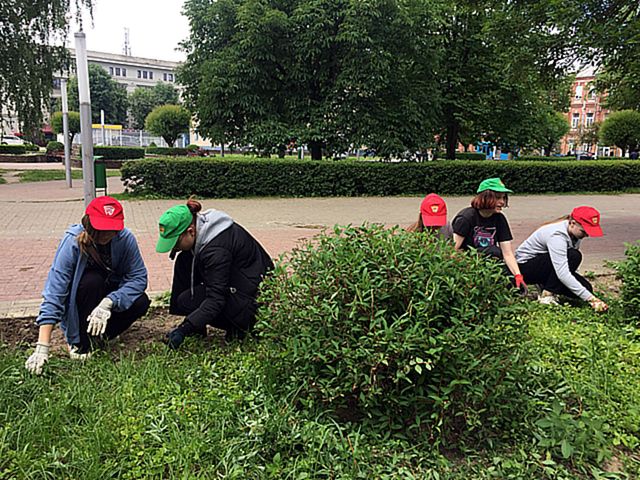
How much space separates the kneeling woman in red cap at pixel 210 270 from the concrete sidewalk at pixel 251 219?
65.4 inches

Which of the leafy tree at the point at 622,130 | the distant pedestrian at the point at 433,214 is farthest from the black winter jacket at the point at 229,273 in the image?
the leafy tree at the point at 622,130

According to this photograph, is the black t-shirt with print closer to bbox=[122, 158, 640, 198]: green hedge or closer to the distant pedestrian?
the distant pedestrian

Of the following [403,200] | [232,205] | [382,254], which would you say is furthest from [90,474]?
[403,200]

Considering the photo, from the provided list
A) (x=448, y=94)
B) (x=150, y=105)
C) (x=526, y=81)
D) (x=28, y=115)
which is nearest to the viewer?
(x=526, y=81)

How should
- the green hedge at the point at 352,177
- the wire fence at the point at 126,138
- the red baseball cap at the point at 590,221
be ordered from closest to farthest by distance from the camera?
the red baseball cap at the point at 590,221, the green hedge at the point at 352,177, the wire fence at the point at 126,138

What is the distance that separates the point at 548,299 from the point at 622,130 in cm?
3654

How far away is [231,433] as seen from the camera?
2.49 meters

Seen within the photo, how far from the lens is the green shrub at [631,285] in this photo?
13.4ft

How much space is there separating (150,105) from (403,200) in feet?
203

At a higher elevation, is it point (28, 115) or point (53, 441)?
point (28, 115)

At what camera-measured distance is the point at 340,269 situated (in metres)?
2.55

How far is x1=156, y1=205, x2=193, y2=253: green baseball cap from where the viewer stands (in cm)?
331

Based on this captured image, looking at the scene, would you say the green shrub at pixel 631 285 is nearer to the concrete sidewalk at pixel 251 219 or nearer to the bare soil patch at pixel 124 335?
the concrete sidewalk at pixel 251 219

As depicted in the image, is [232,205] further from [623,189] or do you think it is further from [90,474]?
[623,189]
